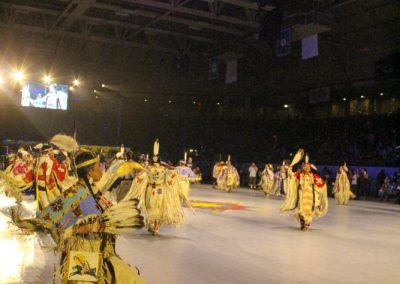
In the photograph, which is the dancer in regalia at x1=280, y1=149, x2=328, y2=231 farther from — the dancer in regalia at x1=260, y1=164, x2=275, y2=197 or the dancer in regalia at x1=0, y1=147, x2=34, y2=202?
the dancer in regalia at x1=260, y1=164, x2=275, y2=197

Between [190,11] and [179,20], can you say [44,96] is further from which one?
[190,11]

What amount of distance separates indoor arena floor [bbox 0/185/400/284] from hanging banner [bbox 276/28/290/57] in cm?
803

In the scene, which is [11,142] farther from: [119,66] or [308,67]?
[308,67]

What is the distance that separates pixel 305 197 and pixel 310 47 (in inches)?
332

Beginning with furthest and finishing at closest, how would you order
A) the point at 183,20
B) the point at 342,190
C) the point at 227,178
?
the point at 227,178 < the point at 183,20 < the point at 342,190

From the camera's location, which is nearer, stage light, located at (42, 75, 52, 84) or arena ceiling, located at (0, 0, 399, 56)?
arena ceiling, located at (0, 0, 399, 56)

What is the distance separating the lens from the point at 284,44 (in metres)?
19.5

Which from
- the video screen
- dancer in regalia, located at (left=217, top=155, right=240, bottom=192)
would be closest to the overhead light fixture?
the video screen

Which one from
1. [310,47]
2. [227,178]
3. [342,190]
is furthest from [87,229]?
[227,178]

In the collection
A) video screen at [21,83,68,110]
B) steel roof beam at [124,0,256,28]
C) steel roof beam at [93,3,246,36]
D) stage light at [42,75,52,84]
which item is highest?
steel roof beam at [93,3,246,36]

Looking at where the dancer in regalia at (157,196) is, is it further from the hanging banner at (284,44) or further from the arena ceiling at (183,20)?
the hanging banner at (284,44)

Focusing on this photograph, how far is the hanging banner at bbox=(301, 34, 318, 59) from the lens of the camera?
18125 millimetres

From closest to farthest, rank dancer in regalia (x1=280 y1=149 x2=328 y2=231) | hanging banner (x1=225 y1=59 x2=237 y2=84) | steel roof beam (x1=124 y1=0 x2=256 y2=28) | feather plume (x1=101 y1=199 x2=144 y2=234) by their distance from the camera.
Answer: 1. feather plume (x1=101 y1=199 x2=144 y2=234)
2. dancer in regalia (x1=280 y1=149 x2=328 y2=231)
3. steel roof beam (x1=124 y1=0 x2=256 y2=28)
4. hanging banner (x1=225 y1=59 x2=237 y2=84)

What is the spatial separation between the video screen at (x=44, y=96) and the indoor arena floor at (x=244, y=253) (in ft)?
51.4
